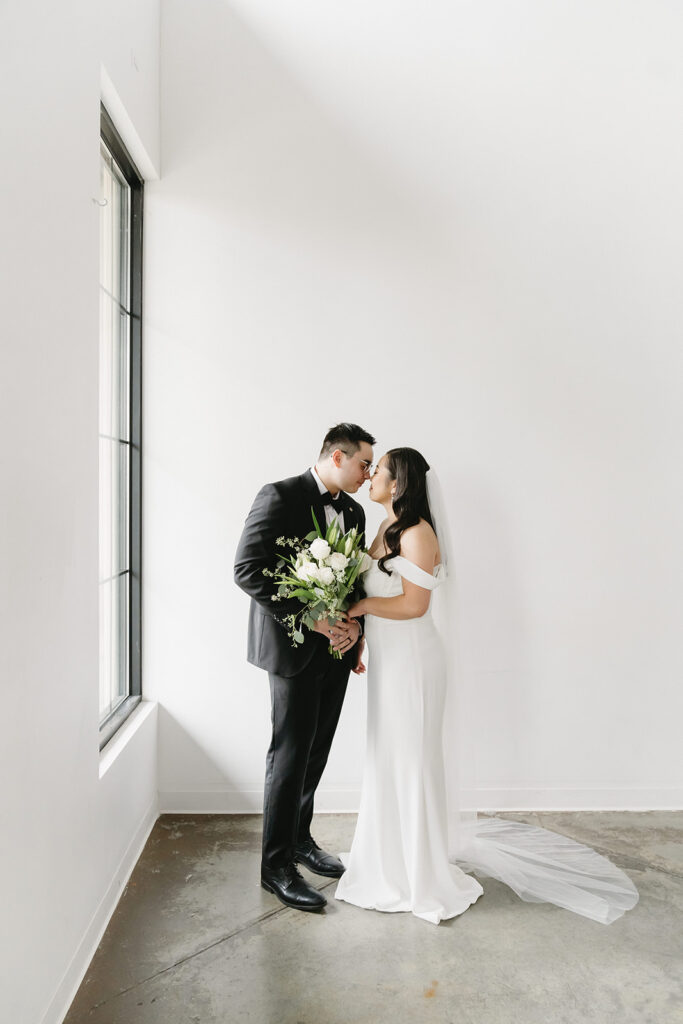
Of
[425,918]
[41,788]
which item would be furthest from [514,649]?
[41,788]

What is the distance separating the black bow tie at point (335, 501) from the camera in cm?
327

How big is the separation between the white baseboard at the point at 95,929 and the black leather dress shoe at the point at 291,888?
574 millimetres

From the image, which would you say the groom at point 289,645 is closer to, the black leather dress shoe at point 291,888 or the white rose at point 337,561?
the black leather dress shoe at point 291,888

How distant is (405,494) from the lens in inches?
123

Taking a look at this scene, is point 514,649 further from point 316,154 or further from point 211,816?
point 316,154

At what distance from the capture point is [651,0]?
398 centimetres

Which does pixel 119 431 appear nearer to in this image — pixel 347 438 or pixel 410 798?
pixel 347 438

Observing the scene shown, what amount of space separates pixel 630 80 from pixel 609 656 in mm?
2941

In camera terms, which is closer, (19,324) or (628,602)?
(19,324)

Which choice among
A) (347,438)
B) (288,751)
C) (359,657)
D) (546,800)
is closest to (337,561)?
(347,438)

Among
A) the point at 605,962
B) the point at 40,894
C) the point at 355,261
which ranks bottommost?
the point at 605,962

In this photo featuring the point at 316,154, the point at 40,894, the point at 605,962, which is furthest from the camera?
the point at 316,154

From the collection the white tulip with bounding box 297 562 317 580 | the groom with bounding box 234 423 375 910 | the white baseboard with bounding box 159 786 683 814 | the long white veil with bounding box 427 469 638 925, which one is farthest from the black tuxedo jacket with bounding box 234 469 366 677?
the white baseboard with bounding box 159 786 683 814

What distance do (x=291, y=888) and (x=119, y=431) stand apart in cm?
215
